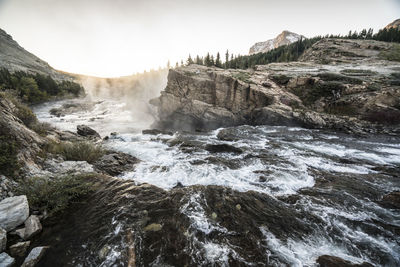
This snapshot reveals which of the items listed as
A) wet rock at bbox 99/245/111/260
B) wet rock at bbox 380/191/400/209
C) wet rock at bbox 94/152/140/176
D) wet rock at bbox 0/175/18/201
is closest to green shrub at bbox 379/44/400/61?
wet rock at bbox 380/191/400/209

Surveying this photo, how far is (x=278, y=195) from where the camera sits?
18.3 feet

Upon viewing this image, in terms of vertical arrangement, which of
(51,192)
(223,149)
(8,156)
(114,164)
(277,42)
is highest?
(277,42)

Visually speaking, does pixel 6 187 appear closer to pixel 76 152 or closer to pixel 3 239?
pixel 3 239

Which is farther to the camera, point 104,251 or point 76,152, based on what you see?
point 76,152

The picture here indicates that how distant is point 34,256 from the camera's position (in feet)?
9.01

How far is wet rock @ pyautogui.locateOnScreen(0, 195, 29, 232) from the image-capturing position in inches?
118

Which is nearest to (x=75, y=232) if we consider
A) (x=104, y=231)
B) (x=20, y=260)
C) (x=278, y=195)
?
(x=104, y=231)

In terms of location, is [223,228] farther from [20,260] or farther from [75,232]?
[20,260]

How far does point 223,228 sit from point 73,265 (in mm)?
3231

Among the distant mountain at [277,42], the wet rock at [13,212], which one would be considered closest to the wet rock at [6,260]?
the wet rock at [13,212]

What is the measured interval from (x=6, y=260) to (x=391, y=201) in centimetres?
1057

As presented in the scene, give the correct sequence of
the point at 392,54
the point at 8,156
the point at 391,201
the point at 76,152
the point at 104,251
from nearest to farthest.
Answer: the point at 104,251 < the point at 8,156 < the point at 391,201 < the point at 76,152 < the point at 392,54

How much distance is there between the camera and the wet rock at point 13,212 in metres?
3.01

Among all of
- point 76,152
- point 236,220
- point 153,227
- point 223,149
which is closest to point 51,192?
point 153,227
